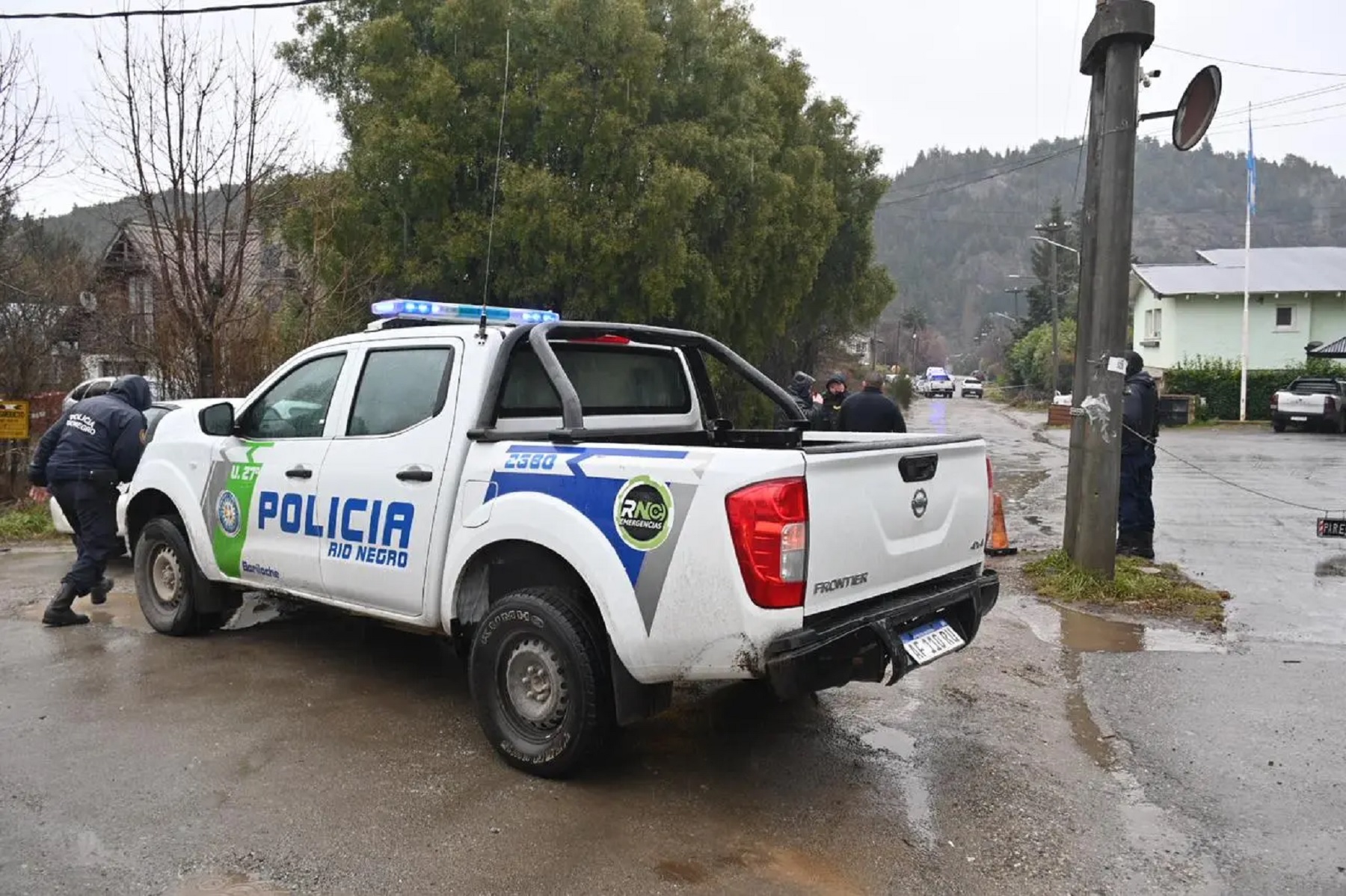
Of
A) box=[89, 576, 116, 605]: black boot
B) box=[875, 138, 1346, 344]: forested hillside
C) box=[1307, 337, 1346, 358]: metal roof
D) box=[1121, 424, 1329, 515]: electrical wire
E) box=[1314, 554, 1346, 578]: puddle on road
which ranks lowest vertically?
box=[89, 576, 116, 605]: black boot

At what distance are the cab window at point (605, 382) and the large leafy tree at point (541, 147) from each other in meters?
10.2

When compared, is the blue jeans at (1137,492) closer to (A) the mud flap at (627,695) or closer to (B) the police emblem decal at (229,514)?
(A) the mud flap at (627,695)

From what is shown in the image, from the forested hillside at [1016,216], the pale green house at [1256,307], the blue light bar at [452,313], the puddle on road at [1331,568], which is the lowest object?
the puddle on road at [1331,568]

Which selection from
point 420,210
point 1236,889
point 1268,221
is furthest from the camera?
point 1268,221

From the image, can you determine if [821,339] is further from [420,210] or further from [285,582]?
[285,582]

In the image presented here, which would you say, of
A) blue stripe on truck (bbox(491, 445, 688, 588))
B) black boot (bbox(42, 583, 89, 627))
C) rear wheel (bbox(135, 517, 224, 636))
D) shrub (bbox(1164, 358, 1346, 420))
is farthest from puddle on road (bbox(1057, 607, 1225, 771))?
shrub (bbox(1164, 358, 1346, 420))

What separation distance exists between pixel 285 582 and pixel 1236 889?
451 centimetres

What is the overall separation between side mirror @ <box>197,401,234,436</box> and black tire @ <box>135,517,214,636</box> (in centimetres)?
83

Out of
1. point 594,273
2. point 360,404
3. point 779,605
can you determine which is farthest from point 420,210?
point 779,605

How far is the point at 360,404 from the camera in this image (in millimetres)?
5180

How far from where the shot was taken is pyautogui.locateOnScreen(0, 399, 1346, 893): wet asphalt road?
3486mm

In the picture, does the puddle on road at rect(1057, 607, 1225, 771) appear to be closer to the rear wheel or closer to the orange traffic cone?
the orange traffic cone

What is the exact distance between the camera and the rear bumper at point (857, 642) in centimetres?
355

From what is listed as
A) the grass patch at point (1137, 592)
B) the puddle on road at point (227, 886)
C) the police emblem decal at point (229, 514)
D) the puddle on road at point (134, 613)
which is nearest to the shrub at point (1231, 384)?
the grass patch at point (1137, 592)
